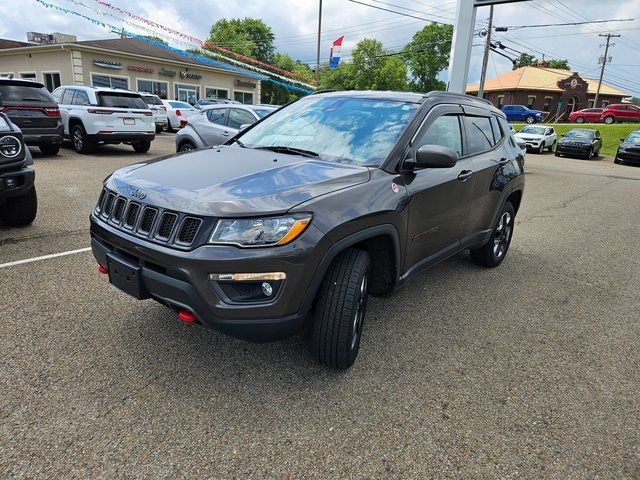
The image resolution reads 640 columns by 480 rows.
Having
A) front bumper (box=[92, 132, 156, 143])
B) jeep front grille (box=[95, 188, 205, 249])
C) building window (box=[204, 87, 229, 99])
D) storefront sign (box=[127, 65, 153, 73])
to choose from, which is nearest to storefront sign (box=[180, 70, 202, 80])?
building window (box=[204, 87, 229, 99])

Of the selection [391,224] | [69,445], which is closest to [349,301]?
[391,224]

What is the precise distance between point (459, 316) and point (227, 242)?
2.29m

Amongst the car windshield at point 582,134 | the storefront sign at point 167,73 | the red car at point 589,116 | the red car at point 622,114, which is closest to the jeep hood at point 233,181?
the car windshield at point 582,134

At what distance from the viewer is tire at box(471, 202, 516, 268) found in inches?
194

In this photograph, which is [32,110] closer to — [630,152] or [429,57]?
[630,152]

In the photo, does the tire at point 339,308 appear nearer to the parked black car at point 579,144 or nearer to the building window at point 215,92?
the parked black car at point 579,144

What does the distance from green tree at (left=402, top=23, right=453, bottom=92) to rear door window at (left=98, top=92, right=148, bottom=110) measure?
59.1m

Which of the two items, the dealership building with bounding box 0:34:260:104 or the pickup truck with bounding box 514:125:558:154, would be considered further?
the dealership building with bounding box 0:34:260:104

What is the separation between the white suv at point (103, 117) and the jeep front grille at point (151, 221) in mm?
10238

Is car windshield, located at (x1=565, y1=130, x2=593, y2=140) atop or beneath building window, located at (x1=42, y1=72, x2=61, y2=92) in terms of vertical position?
beneath

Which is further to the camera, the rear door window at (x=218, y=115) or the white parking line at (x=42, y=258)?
the rear door window at (x=218, y=115)

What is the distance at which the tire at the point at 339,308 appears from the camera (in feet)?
8.70

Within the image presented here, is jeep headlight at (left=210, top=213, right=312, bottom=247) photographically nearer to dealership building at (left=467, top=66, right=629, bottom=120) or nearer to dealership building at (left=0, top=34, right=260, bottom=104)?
dealership building at (left=0, top=34, right=260, bottom=104)

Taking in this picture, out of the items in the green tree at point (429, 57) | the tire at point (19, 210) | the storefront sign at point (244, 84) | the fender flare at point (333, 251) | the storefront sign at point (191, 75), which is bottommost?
the tire at point (19, 210)
